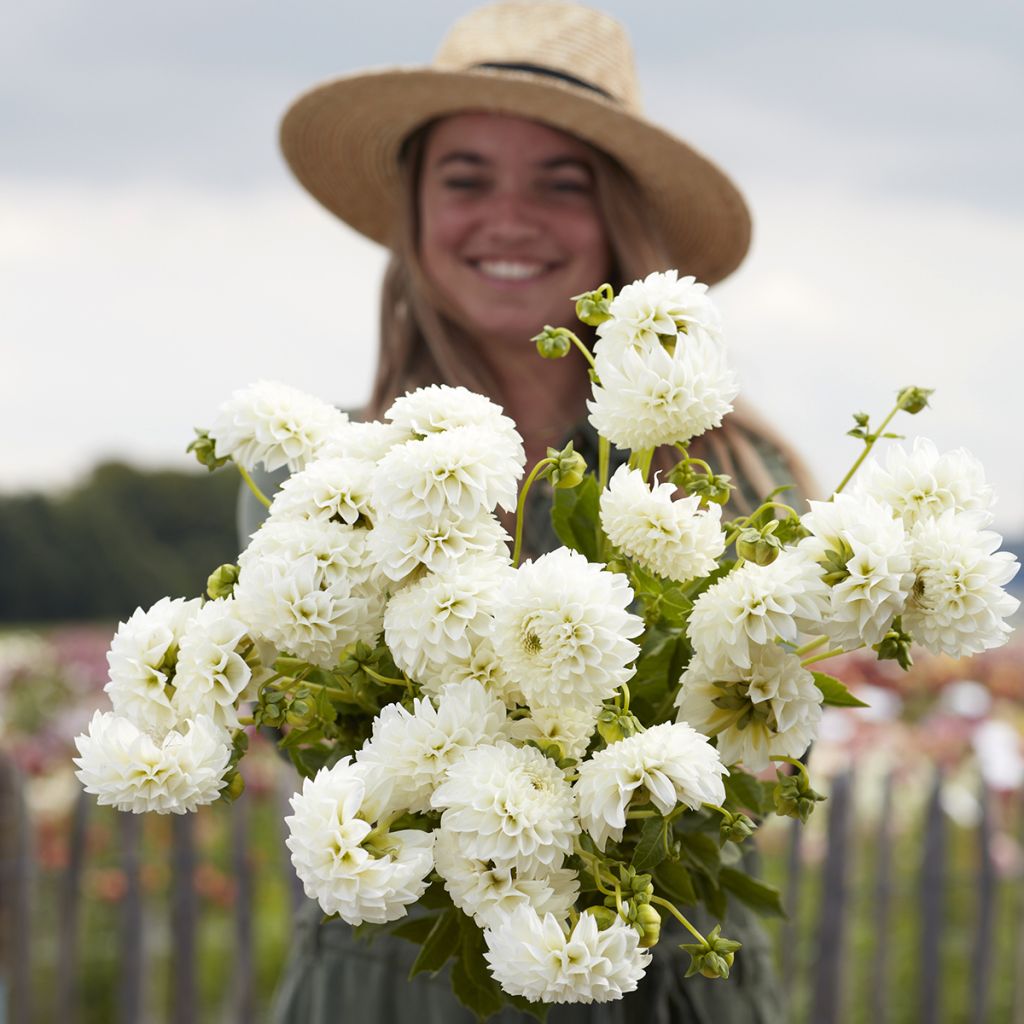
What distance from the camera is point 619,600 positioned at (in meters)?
0.92

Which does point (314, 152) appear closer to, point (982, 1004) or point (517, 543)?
point (517, 543)

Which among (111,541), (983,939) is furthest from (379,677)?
(111,541)

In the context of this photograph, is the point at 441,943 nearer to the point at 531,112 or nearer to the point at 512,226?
the point at 512,226

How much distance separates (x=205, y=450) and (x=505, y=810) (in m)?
0.44

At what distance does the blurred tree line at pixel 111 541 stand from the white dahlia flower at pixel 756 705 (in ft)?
58.5

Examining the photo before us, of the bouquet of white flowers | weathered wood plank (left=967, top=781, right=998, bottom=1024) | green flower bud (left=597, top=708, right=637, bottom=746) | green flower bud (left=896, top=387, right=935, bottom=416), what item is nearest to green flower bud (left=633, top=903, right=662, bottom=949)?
the bouquet of white flowers

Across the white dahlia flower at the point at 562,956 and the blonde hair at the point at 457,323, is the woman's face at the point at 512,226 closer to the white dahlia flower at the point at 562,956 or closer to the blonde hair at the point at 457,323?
the blonde hair at the point at 457,323

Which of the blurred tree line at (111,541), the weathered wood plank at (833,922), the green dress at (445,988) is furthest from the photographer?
the blurred tree line at (111,541)

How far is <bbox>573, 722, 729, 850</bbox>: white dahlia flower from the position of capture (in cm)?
89

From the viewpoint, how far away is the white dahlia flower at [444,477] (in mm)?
935

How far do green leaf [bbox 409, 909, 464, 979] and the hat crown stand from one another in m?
1.53

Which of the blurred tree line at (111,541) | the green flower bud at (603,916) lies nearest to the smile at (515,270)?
the green flower bud at (603,916)

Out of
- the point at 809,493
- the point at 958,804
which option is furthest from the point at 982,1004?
the point at 809,493

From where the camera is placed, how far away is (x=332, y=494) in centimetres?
101
